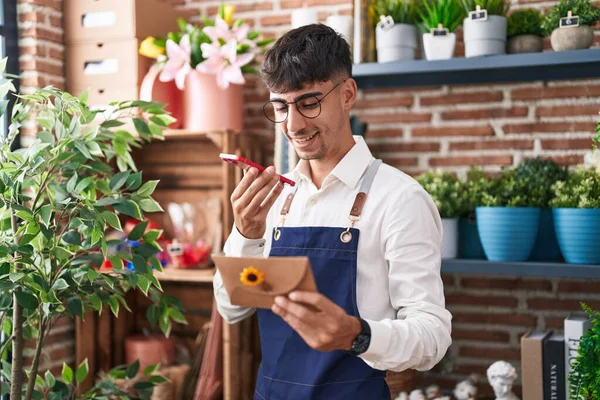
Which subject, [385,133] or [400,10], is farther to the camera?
[385,133]

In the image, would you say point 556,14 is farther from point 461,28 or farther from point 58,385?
point 58,385

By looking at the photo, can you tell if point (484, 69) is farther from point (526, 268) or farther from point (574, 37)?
point (526, 268)

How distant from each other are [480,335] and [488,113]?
829 millimetres

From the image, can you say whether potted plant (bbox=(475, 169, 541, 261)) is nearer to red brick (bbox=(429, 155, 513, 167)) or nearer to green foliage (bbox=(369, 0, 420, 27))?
red brick (bbox=(429, 155, 513, 167))

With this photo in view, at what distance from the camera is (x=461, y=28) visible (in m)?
2.77

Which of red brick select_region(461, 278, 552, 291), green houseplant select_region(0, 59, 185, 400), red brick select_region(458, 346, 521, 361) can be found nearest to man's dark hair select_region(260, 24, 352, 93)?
green houseplant select_region(0, 59, 185, 400)

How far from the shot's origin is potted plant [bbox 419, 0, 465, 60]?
2.50 meters

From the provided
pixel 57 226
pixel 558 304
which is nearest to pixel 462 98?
pixel 558 304

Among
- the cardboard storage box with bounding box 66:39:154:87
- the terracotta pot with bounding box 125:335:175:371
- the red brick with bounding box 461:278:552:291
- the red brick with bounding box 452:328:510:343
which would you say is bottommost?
the terracotta pot with bounding box 125:335:175:371

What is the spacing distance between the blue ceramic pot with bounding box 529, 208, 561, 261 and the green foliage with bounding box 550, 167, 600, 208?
8 cm

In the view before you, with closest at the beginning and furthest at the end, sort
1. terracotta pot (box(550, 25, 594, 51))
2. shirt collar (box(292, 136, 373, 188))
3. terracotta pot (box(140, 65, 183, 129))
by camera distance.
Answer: shirt collar (box(292, 136, 373, 188)), terracotta pot (box(550, 25, 594, 51)), terracotta pot (box(140, 65, 183, 129))

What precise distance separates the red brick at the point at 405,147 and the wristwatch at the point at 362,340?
1596 mm

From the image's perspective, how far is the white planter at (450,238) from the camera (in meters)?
2.49

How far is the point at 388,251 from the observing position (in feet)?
5.21
